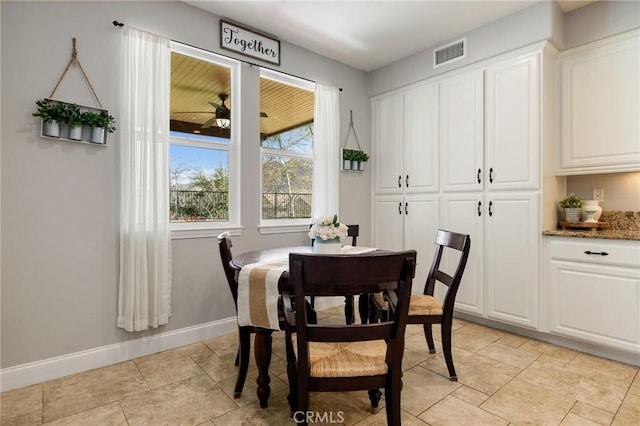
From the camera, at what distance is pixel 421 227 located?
3.67 meters

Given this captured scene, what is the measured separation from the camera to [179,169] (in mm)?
2869

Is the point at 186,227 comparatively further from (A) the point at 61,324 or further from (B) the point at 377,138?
(B) the point at 377,138

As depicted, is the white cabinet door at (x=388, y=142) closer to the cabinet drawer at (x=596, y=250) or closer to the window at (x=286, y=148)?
the window at (x=286, y=148)

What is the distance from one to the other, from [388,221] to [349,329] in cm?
278

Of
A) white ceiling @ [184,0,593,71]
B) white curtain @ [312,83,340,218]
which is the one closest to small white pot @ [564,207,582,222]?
white ceiling @ [184,0,593,71]

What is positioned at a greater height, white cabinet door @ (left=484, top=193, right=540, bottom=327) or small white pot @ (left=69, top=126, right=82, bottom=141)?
small white pot @ (left=69, top=126, right=82, bottom=141)

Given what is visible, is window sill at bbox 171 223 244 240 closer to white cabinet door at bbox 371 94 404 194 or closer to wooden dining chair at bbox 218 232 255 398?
wooden dining chair at bbox 218 232 255 398

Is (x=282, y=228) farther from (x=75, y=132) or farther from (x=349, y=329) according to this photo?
(x=349, y=329)

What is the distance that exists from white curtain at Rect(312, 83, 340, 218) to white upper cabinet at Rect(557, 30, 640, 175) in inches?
83.9

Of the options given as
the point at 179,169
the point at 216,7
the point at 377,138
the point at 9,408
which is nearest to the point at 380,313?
the point at 179,169

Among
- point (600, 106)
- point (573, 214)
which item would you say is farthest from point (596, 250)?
point (600, 106)

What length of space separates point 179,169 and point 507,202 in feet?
9.58

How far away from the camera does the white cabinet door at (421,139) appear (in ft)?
11.6

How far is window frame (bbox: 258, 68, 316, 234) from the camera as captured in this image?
3309 mm
